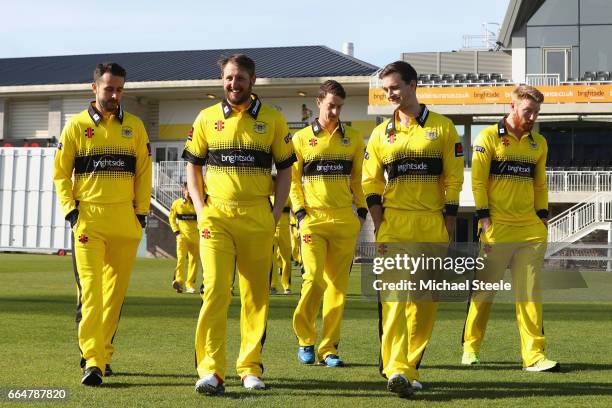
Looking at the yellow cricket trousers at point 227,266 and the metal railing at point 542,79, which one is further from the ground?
the metal railing at point 542,79

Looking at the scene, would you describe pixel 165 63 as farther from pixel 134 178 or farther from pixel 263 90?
pixel 134 178

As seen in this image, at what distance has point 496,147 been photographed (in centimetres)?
867

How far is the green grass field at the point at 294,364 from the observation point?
258 inches

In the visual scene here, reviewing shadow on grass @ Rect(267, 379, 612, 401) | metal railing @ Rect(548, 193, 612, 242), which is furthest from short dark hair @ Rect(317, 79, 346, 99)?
metal railing @ Rect(548, 193, 612, 242)

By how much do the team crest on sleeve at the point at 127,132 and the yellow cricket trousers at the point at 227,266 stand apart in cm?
130

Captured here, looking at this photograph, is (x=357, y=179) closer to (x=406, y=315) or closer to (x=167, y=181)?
(x=406, y=315)

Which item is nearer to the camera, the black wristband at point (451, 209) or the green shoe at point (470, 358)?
the black wristband at point (451, 209)

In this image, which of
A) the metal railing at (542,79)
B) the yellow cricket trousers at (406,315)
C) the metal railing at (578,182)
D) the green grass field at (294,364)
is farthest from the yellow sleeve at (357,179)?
the metal railing at (542,79)

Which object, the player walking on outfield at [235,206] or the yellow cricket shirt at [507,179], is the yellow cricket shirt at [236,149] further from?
the yellow cricket shirt at [507,179]

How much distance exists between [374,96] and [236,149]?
116ft

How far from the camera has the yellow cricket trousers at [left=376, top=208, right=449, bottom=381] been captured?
6.80 m

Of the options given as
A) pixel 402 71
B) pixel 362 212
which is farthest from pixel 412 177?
pixel 362 212

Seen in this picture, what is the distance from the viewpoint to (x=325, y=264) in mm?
9000

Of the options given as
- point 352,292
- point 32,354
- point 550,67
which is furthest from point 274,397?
point 550,67
